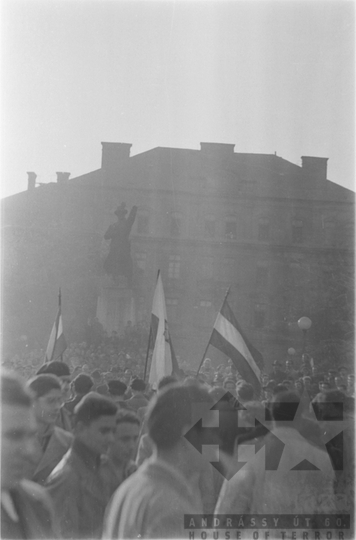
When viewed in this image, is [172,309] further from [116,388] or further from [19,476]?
[19,476]

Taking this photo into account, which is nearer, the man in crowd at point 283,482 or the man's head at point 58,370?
the man in crowd at point 283,482

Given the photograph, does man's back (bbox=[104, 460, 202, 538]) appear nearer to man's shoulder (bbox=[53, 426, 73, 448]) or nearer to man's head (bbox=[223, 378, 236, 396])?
man's shoulder (bbox=[53, 426, 73, 448])

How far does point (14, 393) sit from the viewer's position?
150 inches

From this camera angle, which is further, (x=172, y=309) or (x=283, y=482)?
(x=172, y=309)

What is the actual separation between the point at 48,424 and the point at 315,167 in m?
44.0

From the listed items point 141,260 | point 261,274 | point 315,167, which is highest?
point 315,167

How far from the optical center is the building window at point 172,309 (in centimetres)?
4306

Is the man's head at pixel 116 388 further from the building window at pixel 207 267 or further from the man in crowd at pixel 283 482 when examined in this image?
the building window at pixel 207 267

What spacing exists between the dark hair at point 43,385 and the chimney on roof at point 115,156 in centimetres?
4119

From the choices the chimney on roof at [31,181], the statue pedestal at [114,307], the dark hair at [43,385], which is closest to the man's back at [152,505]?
the dark hair at [43,385]

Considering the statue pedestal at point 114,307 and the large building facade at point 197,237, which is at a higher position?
the large building facade at point 197,237

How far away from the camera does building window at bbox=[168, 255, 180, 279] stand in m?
44.8

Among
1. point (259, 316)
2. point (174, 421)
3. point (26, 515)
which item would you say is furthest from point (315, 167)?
point (26, 515)

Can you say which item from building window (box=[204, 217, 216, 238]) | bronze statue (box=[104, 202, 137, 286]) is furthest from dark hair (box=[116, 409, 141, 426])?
building window (box=[204, 217, 216, 238])
